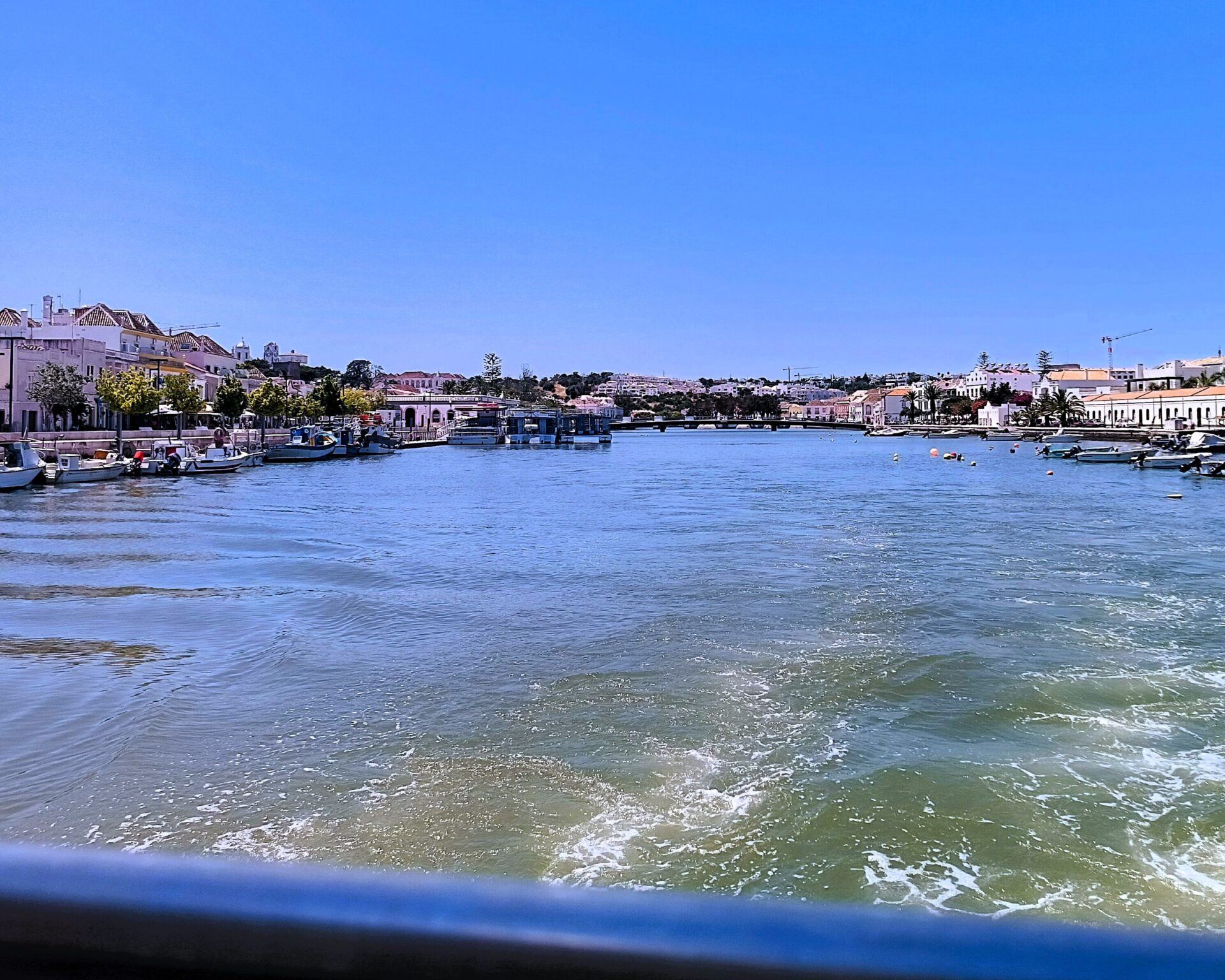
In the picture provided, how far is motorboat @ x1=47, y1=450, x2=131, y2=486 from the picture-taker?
32875 millimetres

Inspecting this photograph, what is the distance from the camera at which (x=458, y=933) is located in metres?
0.73

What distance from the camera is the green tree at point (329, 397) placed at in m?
77.8

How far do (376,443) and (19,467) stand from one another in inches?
1346

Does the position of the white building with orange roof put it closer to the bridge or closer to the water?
the bridge

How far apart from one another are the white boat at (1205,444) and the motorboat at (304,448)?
4831cm

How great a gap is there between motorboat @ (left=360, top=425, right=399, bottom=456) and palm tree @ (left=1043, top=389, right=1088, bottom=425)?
223ft

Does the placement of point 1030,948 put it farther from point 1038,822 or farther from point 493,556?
point 493,556

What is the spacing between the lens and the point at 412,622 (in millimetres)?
11352

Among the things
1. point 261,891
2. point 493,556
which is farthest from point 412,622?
point 261,891

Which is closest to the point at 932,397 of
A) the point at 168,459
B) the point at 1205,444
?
the point at 1205,444

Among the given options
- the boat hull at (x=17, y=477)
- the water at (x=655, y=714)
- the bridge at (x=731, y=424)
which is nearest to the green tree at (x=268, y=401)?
the boat hull at (x=17, y=477)

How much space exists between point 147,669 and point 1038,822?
7.77 meters

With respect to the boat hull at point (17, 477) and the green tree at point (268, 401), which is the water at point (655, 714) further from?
the green tree at point (268, 401)

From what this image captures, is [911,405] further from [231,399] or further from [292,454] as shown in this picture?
[231,399]
